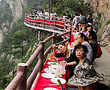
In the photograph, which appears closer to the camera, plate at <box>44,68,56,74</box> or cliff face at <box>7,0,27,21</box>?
plate at <box>44,68,56,74</box>

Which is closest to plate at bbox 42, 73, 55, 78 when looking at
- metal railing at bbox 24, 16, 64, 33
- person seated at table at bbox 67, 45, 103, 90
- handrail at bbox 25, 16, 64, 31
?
person seated at table at bbox 67, 45, 103, 90

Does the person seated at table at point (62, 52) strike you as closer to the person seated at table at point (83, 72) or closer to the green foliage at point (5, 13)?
the person seated at table at point (83, 72)

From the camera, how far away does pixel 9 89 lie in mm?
1624

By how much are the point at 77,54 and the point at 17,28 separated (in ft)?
105

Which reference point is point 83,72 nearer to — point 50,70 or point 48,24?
point 50,70

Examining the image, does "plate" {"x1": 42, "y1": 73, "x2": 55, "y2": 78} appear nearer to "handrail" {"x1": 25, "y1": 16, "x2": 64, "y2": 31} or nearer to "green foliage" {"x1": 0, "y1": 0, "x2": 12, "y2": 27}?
"handrail" {"x1": 25, "y1": 16, "x2": 64, "y2": 31}

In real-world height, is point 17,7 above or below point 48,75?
above

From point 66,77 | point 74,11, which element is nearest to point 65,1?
point 74,11

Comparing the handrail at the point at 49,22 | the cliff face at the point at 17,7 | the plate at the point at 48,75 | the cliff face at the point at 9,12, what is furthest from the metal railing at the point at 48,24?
the cliff face at the point at 9,12

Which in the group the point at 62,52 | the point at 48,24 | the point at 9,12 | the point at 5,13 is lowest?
the point at 62,52

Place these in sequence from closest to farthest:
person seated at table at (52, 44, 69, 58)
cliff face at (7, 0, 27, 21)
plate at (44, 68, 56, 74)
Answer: plate at (44, 68, 56, 74)
person seated at table at (52, 44, 69, 58)
cliff face at (7, 0, 27, 21)

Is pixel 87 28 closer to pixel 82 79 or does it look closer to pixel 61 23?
pixel 82 79

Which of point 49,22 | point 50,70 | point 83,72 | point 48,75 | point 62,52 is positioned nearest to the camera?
point 83,72

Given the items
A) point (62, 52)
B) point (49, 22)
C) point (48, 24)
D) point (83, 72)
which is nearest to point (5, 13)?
point (48, 24)
